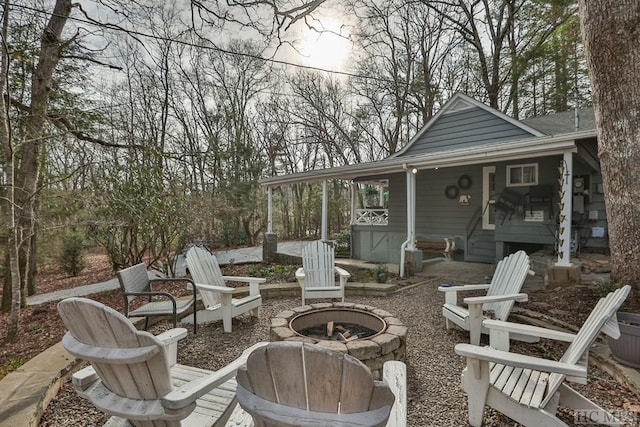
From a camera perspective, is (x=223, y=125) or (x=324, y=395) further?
(x=223, y=125)

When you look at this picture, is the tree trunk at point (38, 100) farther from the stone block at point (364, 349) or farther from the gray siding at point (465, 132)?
the gray siding at point (465, 132)

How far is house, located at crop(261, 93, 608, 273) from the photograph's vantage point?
5500mm

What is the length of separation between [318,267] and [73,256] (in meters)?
7.96

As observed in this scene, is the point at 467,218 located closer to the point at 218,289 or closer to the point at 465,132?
the point at 465,132

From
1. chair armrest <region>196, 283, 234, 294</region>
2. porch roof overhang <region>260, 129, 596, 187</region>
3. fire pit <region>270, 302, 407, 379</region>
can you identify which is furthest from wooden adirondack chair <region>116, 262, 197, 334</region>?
porch roof overhang <region>260, 129, 596, 187</region>

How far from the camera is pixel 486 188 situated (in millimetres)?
7867

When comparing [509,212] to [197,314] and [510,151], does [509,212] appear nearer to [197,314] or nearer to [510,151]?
[510,151]

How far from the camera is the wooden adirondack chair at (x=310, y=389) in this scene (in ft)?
3.13

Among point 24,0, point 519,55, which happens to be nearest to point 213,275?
point 24,0

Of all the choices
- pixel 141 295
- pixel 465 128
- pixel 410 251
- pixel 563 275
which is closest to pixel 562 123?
pixel 465 128

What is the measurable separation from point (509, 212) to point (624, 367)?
5044 millimetres

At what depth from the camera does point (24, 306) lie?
195 inches

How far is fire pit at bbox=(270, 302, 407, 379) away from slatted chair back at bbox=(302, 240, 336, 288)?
1.31 m

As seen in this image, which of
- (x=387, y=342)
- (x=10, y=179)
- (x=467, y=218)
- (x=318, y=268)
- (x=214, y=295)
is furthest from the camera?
(x=467, y=218)
